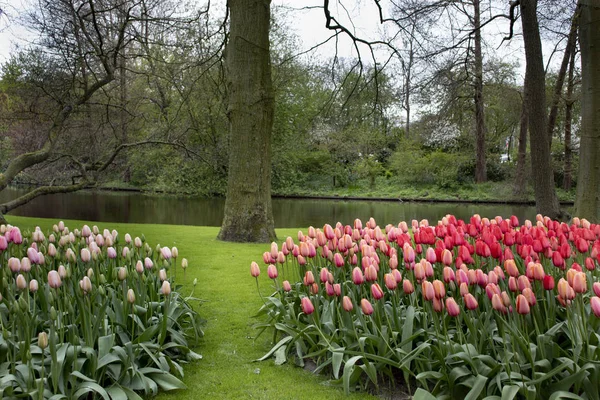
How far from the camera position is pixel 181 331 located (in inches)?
133

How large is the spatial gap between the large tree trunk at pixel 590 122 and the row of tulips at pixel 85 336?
609 cm

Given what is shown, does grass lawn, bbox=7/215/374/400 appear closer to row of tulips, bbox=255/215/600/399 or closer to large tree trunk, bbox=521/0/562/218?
row of tulips, bbox=255/215/600/399

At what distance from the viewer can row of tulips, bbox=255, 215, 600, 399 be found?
7.56 feet

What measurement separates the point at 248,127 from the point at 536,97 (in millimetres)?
4739

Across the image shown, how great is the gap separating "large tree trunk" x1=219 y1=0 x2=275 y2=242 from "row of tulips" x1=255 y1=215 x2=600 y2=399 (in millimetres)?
4875

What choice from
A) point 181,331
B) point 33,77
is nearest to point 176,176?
point 33,77

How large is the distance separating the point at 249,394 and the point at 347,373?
1.89 ft

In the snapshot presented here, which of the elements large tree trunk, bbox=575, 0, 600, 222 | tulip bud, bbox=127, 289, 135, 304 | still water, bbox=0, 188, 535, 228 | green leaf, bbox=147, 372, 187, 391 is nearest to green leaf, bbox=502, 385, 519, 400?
green leaf, bbox=147, 372, 187, 391

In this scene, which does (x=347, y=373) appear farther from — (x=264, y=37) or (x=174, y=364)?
(x=264, y=37)

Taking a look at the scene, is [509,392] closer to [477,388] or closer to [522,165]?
[477,388]

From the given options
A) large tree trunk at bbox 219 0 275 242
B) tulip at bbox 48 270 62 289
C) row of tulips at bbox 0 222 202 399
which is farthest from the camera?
large tree trunk at bbox 219 0 275 242

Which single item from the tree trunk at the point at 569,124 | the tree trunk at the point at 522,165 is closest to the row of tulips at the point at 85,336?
the tree trunk at the point at 569,124

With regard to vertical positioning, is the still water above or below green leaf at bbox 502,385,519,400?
above

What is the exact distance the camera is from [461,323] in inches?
110
